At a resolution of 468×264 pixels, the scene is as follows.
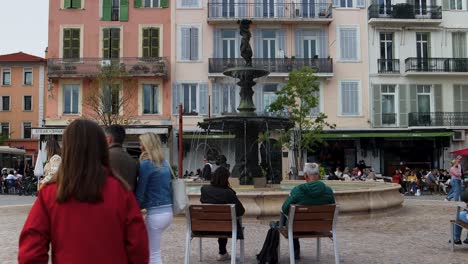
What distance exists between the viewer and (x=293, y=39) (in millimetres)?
34375

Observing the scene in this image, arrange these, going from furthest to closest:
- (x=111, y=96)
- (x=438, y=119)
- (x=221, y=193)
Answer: (x=438, y=119), (x=111, y=96), (x=221, y=193)

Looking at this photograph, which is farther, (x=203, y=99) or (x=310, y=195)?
(x=203, y=99)

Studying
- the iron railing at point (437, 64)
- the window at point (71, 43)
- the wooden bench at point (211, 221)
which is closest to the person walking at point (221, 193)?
the wooden bench at point (211, 221)

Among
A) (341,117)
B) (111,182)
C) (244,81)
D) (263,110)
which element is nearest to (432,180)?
(341,117)

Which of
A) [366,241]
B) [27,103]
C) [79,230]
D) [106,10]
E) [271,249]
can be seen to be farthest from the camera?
[27,103]

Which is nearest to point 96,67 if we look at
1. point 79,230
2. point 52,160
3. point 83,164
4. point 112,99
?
point 112,99

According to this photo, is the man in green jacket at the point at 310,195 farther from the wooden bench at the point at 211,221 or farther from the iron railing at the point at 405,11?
the iron railing at the point at 405,11

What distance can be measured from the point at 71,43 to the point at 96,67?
7.83ft

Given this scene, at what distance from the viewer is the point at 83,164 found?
2.93 m

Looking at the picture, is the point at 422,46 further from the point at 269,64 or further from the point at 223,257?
the point at 223,257

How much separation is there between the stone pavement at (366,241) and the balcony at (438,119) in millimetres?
21594

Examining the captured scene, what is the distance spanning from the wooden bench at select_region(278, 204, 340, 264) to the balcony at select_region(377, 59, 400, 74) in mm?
29203

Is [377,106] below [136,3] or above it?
below

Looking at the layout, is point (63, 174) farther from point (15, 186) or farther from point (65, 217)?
point (15, 186)
